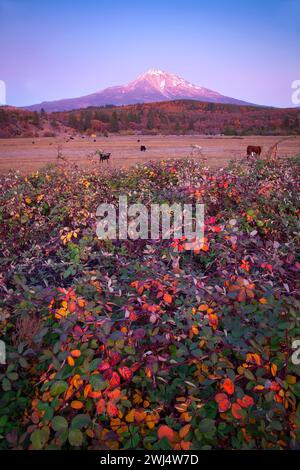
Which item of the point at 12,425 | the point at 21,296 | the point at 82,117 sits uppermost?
the point at 82,117

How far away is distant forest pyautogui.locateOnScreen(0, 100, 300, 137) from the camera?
155 ft

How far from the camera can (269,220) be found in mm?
4477

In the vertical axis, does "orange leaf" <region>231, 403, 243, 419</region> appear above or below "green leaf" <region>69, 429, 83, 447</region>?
above

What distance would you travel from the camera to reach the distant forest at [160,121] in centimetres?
4712

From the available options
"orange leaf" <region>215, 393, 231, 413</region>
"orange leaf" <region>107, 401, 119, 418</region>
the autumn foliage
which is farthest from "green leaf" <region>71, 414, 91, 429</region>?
"orange leaf" <region>215, 393, 231, 413</region>

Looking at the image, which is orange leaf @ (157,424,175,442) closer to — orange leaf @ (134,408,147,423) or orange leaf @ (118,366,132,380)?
orange leaf @ (134,408,147,423)

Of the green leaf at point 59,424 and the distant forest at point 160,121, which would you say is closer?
the green leaf at point 59,424

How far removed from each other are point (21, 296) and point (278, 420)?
7.09 feet

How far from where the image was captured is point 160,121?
190 feet

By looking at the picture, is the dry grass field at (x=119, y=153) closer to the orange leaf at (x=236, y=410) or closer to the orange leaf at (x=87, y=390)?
the orange leaf at (x=87, y=390)

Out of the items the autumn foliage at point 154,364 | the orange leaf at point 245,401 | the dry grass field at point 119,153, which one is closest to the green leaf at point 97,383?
the autumn foliage at point 154,364

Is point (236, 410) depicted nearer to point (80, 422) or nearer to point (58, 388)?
point (80, 422)
